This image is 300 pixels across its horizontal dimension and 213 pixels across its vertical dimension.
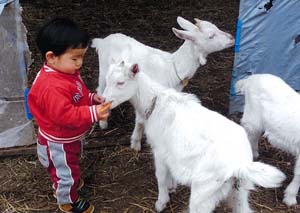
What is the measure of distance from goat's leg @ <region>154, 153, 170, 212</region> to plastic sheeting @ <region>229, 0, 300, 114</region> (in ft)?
5.67

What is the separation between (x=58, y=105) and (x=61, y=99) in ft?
0.15

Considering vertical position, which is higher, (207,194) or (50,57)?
(50,57)

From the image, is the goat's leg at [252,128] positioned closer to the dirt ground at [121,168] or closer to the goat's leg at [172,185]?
the dirt ground at [121,168]

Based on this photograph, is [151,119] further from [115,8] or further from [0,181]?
[115,8]

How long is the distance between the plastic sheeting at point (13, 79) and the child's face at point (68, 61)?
3.28 ft

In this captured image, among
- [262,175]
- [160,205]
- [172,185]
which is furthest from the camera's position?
[172,185]

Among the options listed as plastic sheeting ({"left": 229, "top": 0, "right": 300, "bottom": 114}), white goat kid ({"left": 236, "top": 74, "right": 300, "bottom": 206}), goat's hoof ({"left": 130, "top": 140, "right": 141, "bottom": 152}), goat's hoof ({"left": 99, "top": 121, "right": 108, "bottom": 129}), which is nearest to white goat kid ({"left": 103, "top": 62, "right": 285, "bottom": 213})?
white goat kid ({"left": 236, "top": 74, "right": 300, "bottom": 206})

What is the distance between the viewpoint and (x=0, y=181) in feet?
13.4

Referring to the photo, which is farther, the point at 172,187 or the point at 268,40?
the point at 268,40

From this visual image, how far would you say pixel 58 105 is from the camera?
2.95m

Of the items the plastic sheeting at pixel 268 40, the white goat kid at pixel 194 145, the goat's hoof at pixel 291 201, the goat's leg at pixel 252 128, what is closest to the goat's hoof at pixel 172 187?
the white goat kid at pixel 194 145

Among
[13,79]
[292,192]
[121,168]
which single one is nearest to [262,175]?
[292,192]

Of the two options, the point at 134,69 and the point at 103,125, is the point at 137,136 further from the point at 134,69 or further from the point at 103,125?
the point at 134,69

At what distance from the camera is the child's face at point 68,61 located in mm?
2994
